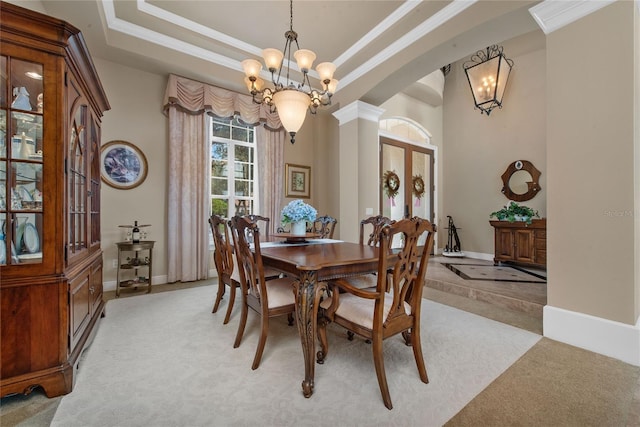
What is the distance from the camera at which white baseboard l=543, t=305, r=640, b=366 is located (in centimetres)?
184

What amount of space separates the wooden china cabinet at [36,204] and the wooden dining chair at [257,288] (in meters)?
0.97

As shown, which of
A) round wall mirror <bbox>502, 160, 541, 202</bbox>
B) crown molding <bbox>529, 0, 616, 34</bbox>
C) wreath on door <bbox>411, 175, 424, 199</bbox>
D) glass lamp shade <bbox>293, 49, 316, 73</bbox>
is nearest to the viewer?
crown molding <bbox>529, 0, 616, 34</bbox>

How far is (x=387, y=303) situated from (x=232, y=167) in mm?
3597

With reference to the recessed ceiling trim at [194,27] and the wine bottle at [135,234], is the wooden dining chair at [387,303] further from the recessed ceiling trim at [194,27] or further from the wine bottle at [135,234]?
the recessed ceiling trim at [194,27]

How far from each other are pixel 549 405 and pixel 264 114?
4542mm

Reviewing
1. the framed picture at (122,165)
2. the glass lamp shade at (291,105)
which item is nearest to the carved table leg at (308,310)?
the glass lamp shade at (291,105)

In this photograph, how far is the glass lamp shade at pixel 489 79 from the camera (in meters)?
3.99

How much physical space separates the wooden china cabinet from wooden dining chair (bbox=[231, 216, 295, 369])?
0.97 m

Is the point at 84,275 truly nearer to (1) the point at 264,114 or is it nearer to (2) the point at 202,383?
(2) the point at 202,383

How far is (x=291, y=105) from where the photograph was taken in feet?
8.37

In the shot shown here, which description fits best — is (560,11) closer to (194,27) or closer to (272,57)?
(272,57)

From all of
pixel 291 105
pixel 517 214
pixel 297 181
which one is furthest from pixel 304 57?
pixel 517 214

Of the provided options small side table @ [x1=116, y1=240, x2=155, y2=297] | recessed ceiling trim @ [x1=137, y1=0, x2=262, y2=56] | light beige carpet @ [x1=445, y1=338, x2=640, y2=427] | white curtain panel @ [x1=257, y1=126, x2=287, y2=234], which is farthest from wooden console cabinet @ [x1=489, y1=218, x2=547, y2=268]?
small side table @ [x1=116, y1=240, x2=155, y2=297]

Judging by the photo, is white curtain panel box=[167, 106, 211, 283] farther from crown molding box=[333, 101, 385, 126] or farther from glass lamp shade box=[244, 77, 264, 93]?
crown molding box=[333, 101, 385, 126]
